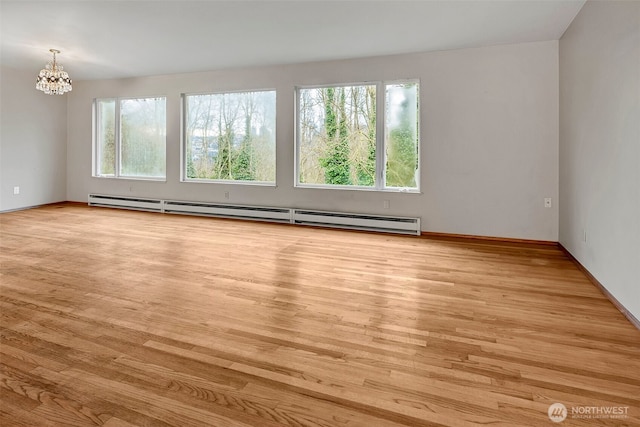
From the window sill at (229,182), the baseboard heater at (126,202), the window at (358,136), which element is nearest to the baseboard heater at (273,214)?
the baseboard heater at (126,202)

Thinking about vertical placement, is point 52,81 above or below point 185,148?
above

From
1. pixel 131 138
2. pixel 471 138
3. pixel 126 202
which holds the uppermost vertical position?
pixel 131 138

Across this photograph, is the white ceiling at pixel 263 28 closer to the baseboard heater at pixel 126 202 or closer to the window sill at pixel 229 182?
the window sill at pixel 229 182

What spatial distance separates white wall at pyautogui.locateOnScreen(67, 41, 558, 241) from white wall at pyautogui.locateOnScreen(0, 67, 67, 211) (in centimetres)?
451

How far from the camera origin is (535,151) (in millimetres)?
4730

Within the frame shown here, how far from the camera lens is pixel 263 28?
4.32 m

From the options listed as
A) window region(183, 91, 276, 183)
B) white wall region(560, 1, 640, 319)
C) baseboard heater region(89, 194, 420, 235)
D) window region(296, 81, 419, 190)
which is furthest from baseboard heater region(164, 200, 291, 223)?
white wall region(560, 1, 640, 319)

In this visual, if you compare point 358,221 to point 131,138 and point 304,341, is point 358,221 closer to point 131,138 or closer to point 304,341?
point 304,341

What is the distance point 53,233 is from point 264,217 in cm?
287

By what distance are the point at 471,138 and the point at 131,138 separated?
6175 mm

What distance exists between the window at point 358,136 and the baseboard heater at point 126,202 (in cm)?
290

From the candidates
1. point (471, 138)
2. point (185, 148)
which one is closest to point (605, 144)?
point (471, 138)

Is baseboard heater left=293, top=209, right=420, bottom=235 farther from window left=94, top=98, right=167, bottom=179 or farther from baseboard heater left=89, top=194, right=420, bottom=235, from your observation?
window left=94, top=98, right=167, bottom=179

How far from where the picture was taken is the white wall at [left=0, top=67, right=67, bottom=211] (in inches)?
267
